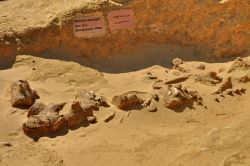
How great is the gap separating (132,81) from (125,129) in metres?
0.84

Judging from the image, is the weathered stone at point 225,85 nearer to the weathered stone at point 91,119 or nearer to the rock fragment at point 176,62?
the rock fragment at point 176,62

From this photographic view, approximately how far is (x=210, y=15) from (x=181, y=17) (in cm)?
31

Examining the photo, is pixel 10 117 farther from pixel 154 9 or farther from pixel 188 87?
pixel 154 9

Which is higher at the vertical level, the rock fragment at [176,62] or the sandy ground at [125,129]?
the rock fragment at [176,62]

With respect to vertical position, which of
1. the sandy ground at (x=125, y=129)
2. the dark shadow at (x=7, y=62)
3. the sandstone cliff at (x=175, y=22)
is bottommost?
the sandy ground at (x=125, y=129)

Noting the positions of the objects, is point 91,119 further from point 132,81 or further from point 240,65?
point 240,65

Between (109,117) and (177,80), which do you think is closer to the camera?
(109,117)

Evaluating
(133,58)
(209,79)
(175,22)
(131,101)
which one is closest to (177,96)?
(131,101)

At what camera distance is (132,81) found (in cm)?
433

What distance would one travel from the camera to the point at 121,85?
14.0 ft

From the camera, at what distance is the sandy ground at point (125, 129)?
317 cm

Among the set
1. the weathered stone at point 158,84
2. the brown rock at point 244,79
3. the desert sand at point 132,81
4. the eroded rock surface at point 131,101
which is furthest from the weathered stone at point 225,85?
the eroded rock surface at point 131,101

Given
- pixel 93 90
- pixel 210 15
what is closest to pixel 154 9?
pixel 210 15

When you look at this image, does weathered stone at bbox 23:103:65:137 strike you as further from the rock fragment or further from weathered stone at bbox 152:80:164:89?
the rock fragment
